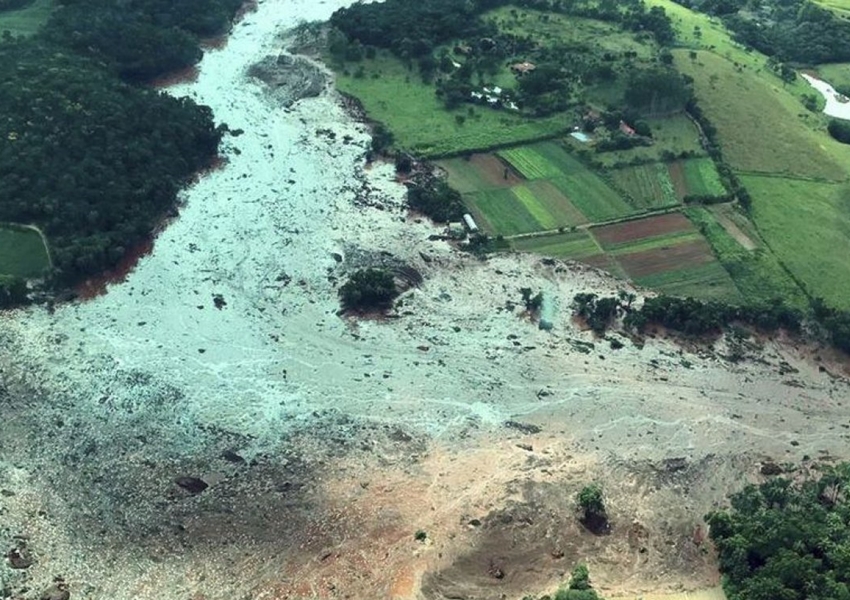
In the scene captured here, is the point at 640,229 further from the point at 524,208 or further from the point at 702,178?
the point at 702,178

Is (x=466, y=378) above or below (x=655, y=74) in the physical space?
below

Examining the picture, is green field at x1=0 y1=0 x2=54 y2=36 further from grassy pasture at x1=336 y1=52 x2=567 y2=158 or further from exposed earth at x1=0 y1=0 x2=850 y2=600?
exposed earth at x1=0 y1=0 x2=850 y2=600

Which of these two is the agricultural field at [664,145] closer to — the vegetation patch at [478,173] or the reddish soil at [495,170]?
the reddish soil at [495,170]

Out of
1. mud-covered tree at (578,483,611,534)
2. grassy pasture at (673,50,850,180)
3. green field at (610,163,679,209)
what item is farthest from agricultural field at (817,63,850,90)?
mud-covered tree at (578,483,611,534)

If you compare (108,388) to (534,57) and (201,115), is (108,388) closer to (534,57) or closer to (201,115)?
(201,115)

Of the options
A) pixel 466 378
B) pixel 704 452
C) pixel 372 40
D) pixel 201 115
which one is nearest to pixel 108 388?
Answer: pixel 466 378

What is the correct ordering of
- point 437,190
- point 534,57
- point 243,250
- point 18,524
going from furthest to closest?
point 534,57 < point 437,190 < point 243,250 < point 18,524

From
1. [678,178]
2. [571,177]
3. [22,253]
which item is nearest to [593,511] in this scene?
[571,177]
